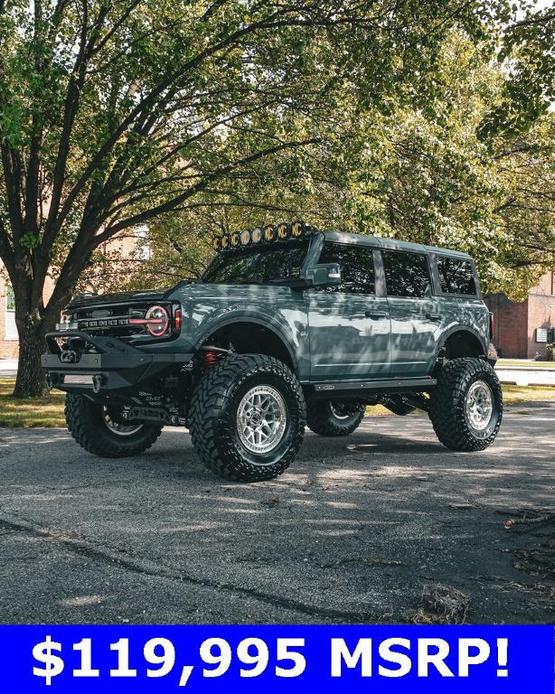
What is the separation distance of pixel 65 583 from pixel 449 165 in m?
12.3

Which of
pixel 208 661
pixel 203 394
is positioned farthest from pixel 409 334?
pixel 208 661

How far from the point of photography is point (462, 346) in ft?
31.7

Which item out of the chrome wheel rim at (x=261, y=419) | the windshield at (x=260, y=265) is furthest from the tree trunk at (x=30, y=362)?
the chrome wheel rim at (x=261, y=419)

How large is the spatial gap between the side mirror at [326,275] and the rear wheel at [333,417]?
106 inches

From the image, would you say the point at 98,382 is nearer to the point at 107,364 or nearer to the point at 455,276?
the point at 107,364

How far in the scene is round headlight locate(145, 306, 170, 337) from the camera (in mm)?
6664

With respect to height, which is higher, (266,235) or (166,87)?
(166,87)

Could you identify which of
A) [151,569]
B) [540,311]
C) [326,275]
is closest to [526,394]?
[326,275]

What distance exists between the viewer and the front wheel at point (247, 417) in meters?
6.62

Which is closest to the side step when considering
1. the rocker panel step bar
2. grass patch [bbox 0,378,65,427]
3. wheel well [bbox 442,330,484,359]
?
the rocker panel step bar

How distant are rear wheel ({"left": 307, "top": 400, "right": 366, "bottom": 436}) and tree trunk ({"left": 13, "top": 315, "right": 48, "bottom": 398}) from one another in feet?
23.2

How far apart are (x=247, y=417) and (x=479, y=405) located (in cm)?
345

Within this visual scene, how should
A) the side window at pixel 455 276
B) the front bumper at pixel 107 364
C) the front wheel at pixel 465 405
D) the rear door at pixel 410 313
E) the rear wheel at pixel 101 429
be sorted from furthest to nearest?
the side window at pixel 455 276, the front wheel at pixel 465 405, the rear door at pixel 410 313, the rear wheel at pixel 101 429, the front bumper at pixel 107 364

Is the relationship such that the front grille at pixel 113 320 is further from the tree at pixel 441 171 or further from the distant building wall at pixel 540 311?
the distant building wall at pixel 540 311
